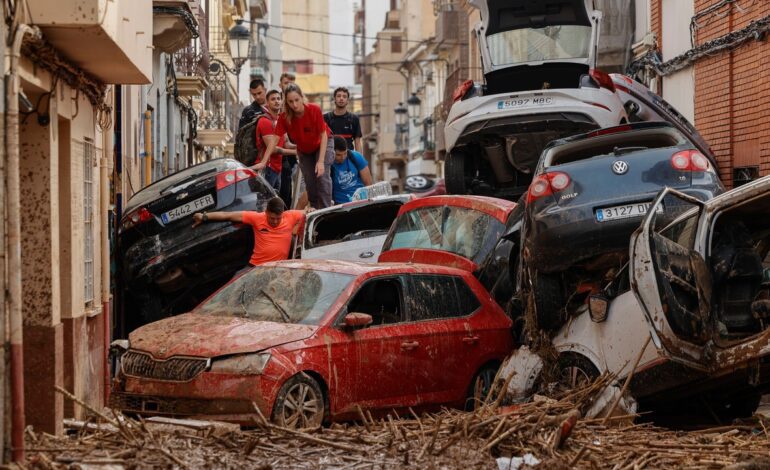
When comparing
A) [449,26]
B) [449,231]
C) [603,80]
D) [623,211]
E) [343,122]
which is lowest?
[449,231]

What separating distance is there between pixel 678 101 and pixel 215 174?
11303 millimetres

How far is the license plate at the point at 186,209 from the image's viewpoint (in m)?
15.4

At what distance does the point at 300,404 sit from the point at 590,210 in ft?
8.54

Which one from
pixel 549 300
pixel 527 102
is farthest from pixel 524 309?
pixel 527 102

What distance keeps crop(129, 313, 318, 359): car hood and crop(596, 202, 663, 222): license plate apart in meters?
2.28

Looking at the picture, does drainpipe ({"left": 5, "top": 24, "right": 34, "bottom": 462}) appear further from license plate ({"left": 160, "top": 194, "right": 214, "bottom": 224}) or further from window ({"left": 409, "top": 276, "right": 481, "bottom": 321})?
license plate ({"left": 160, "top": 194, "right": 214, "bottom": 224})

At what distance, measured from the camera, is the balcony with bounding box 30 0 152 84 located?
9367 mm

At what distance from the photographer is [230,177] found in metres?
15.7

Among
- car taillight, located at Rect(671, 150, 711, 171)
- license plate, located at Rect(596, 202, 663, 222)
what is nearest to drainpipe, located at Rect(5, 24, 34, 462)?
license plate, located at Rect(596, 202, 663, 222)

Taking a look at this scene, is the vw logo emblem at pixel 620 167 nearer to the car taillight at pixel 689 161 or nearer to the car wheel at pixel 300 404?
the car taillight at pixel 689 161

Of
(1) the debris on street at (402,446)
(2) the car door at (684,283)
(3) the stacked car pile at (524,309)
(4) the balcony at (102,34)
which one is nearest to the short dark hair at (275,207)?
(3) the stacked car pile at (524,309)

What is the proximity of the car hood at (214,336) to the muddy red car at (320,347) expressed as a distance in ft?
0.04

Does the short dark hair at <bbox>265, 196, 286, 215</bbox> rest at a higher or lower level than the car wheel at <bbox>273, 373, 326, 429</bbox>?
higher

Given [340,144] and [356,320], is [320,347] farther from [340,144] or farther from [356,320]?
[340,144]
